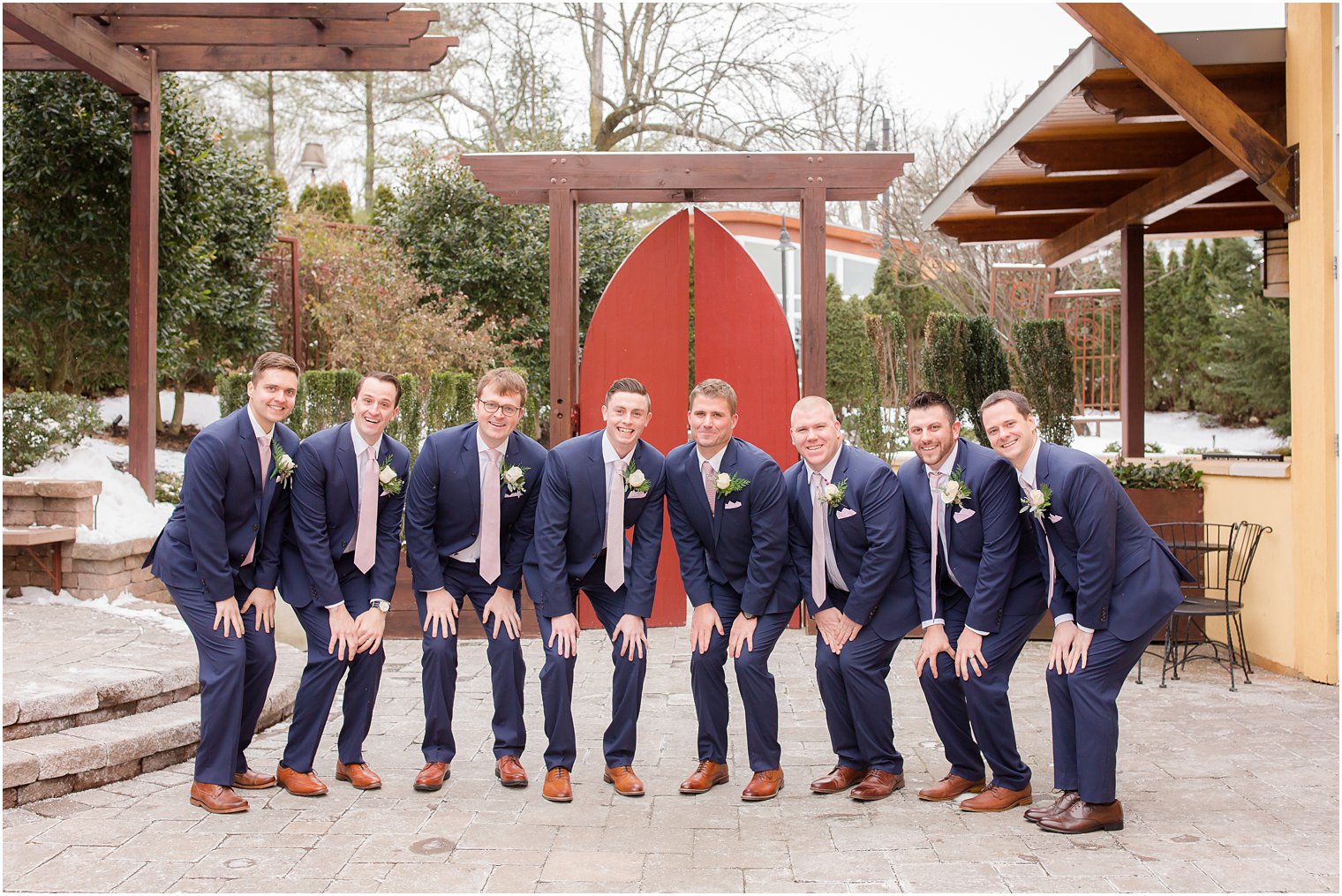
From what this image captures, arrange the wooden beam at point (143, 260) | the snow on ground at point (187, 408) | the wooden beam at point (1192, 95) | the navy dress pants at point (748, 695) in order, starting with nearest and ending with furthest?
the navy dress pants at point (748, 695), the wooden beam at point (1192, 95), the wooden beam at point (143, 260), the snow on ground at point (187, 408)

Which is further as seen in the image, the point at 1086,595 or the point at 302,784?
the point at 302,784

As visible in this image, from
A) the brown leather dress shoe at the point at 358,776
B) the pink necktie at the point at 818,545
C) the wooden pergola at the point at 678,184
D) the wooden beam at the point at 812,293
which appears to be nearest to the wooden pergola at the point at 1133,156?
the wooden pergola at the point at 678,184

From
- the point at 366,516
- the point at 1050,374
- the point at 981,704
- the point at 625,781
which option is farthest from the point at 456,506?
the point at 1050,374

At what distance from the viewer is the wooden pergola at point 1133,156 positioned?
20.8ft

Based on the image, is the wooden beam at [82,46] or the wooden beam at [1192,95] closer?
the wooden beam at [1192,95]

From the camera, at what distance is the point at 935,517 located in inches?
181

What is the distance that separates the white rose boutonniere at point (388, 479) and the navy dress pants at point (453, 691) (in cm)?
46

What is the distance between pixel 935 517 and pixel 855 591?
0.44 m

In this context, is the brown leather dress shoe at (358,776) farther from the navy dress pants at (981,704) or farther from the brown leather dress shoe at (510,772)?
the navy dress pants at (981,704)

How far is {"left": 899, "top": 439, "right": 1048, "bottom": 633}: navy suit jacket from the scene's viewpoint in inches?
174

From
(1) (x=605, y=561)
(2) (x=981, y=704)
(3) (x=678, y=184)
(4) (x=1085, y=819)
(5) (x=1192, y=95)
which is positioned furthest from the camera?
(3) (x=678, y=184)

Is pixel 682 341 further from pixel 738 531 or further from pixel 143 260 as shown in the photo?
pixel 143 260

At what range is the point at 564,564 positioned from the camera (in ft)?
15.6

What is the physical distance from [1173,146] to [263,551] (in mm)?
6838
